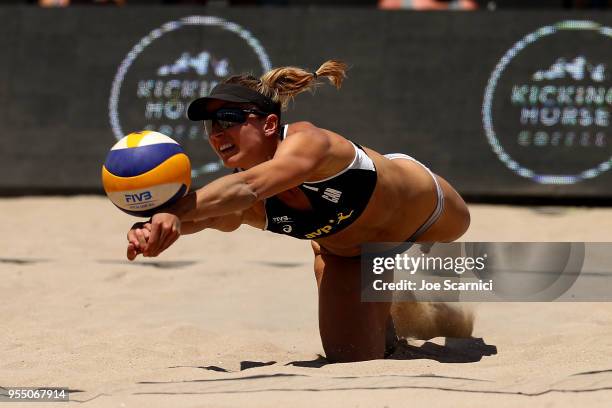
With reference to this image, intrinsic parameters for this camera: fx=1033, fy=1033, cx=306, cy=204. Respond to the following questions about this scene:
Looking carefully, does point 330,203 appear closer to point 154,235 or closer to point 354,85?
point 154,235

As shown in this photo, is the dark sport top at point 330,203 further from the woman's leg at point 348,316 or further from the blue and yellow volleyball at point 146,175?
the blue and yellow volleyball at point 146,175

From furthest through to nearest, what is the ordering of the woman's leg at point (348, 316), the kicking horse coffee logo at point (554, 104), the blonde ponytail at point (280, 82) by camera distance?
the kicking horse coffee logo at point (554, 104) < the woman's leg at point (348, 316) < the blonde ponytail at point (280, 82)

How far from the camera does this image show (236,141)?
404 cm

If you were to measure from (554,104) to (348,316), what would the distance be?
4163mm

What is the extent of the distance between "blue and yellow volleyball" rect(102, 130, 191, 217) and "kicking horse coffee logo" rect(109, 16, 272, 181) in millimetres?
4562

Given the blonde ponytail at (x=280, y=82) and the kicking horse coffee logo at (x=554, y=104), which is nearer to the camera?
the blonde ponytail at (x=280, y=82)

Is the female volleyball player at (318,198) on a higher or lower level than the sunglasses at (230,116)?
lower

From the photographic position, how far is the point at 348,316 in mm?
4570

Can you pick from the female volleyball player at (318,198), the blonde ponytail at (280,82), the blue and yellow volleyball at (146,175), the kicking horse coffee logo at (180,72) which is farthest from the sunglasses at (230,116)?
the kicking horse coffee logo at (180,72)

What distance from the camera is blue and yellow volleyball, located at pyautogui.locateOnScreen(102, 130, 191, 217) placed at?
3627 mm

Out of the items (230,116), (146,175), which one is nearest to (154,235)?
(146,175)

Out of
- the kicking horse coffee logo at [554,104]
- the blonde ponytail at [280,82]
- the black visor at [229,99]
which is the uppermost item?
the kicking horse coffee logo at [554,104]

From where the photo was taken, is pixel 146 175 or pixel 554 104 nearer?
pixel 146 175

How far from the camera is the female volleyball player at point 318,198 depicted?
12.0ft
